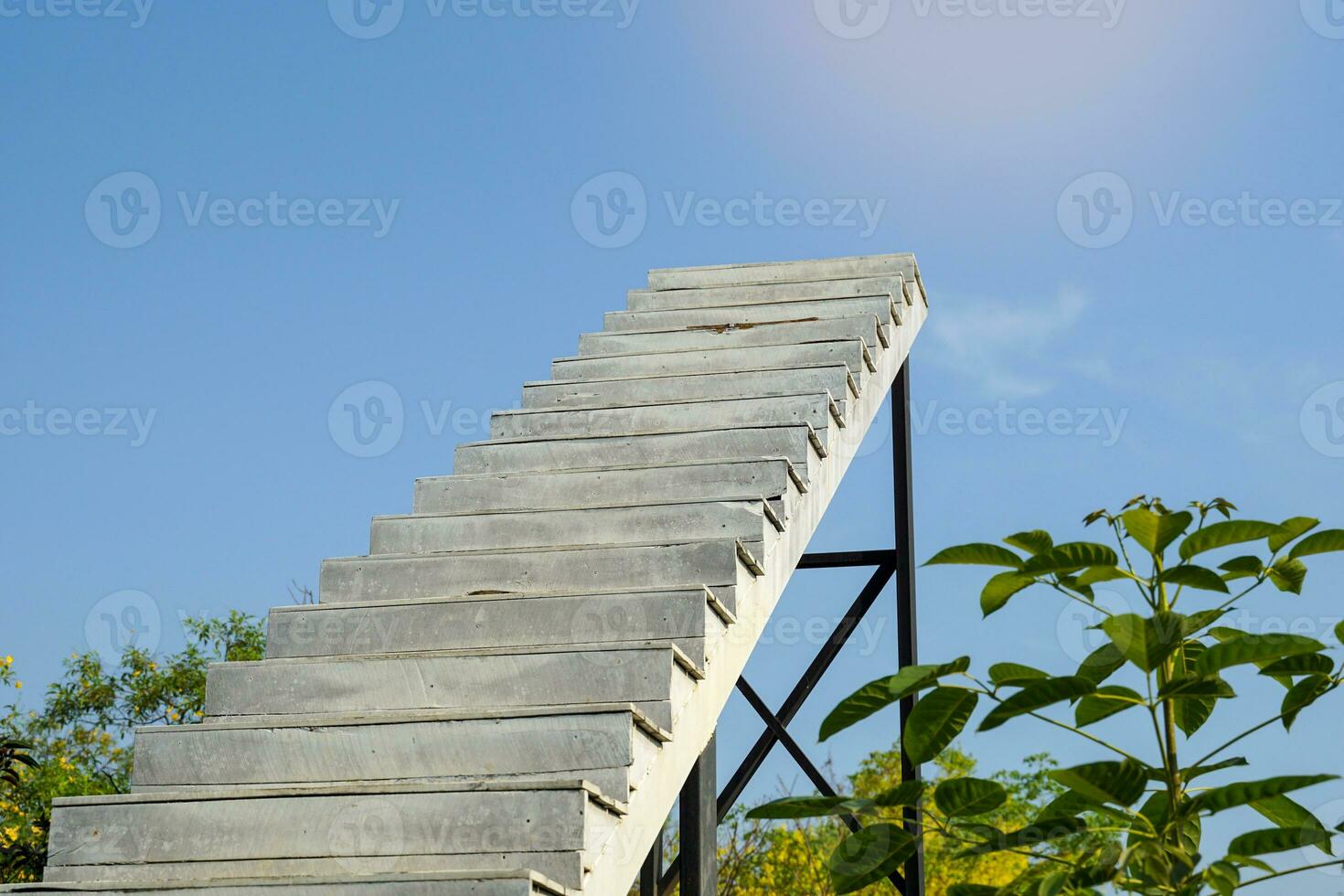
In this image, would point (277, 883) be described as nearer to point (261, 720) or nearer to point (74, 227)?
point (261, 720)

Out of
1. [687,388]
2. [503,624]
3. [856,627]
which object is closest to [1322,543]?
[503,624]

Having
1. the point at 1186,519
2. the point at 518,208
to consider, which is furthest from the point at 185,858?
the point at 518,208

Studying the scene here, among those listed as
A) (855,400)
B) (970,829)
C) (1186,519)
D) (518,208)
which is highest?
(518,208)

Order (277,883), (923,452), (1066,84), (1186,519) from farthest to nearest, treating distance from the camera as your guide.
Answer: (1066,84) < (923,452) < (277,883) < (1186,519)

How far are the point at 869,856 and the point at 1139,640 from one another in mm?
410

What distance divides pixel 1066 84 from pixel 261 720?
5.82m

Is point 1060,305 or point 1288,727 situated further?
point 1060,305

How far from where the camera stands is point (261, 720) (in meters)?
3.08

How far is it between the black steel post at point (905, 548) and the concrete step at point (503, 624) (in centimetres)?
227

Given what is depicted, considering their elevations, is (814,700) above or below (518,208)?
below

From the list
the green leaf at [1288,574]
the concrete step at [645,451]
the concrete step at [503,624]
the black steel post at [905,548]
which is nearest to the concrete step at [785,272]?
the black steel post at [905,548]

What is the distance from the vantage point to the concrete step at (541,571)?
343 centimetres

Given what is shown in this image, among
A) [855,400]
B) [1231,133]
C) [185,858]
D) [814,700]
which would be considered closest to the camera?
[185,858]

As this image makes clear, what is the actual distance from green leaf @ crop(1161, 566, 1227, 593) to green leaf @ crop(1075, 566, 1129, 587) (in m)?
0.05
